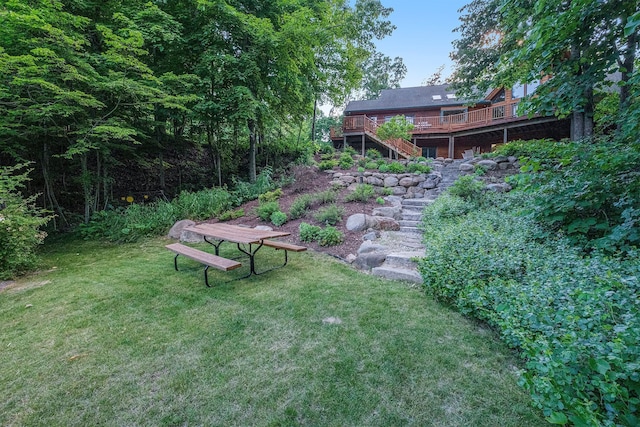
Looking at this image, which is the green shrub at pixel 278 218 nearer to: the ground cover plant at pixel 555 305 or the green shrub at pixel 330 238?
the green shrub at pixel 330 238

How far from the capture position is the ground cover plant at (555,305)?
119 cm

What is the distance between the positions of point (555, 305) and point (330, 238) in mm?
3471

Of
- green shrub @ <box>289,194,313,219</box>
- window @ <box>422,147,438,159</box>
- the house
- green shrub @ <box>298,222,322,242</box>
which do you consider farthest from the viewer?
window @ <box>422,147,438,159</box>

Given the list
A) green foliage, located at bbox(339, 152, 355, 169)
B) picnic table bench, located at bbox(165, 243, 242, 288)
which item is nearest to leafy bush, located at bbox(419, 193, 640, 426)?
picnic table bench, located at bbox(165, 243, 242, 288)

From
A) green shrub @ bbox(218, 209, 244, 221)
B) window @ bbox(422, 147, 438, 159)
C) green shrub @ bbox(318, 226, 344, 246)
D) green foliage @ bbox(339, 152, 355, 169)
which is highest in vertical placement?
window @ bbox(422, 147, 438, 159)

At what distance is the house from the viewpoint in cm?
1270

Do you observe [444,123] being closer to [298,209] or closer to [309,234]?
[298,209]

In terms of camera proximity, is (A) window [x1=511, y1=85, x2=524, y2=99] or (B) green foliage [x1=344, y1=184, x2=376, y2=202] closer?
(B) green foliage [x1=344, y1=184, x2=376, y2=202]

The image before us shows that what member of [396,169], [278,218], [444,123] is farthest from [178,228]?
[444,123]

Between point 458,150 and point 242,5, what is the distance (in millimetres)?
14902

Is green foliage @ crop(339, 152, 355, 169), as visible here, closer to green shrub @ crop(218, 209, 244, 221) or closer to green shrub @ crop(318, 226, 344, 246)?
green shrub @ crop(218, 209, 244, 221)

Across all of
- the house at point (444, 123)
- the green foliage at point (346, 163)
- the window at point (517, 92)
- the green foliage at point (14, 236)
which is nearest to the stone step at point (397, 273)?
the green foliage at point (14, 236)

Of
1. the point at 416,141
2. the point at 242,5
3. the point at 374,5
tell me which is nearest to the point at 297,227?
the point at 242,5

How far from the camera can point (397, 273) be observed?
3617mm
